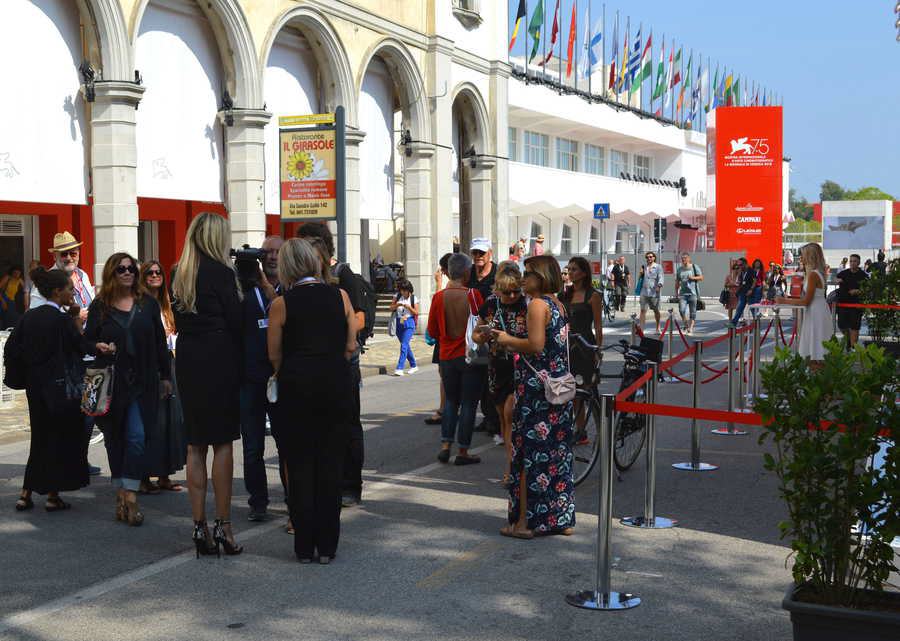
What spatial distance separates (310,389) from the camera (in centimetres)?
623

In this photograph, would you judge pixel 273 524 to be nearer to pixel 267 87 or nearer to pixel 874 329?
pixel 874 329

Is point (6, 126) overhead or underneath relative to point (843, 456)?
overhead

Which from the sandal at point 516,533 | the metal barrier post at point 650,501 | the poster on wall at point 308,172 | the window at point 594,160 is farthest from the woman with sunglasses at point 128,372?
the window at point 594,160

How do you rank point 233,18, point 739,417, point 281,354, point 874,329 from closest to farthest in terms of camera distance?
point 739,417, point 281,354, point 874,329, point 233,18

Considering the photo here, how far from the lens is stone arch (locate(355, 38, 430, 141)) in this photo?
2619cm

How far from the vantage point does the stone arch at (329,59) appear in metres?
22.7

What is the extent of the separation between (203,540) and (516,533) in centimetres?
189

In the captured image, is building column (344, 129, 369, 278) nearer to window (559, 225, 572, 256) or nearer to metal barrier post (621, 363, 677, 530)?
metal barrier post (621, 363, 677, 530)

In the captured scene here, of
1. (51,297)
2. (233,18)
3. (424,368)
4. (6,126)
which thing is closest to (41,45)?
(6,126)

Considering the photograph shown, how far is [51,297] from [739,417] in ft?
16.5

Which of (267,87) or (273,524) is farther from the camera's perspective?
(267,87)

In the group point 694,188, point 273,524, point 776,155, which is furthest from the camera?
point 694,188

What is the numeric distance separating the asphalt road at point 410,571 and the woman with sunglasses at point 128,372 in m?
0.36

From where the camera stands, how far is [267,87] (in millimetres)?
22141
